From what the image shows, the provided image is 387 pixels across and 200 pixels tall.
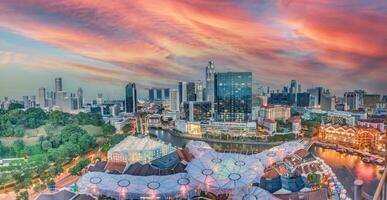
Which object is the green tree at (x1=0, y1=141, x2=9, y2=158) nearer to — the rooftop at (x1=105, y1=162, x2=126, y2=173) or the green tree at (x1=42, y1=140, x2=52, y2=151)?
the green tree at (x1=42, y1=140, x2=52, y2=151)

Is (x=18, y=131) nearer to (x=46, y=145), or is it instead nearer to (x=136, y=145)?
(x=46, y=145)

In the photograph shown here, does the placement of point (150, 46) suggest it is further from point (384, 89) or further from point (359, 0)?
point (384, 89)

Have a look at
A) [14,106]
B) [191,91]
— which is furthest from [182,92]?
[14,106]

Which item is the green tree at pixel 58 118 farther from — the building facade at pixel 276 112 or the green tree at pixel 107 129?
the building facade at pixel 276 112

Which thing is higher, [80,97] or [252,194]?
[80,97]

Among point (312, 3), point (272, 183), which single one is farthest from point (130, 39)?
point (272, 183)
